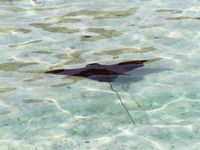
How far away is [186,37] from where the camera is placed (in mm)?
6902

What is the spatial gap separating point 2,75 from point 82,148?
→ 2.13 metres

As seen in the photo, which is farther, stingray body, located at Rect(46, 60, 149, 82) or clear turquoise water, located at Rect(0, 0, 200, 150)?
stingray body, located at Rect(46, 60, 149, 82)

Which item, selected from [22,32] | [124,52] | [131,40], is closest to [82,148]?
[124,52]

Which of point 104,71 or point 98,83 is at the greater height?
point 104,71

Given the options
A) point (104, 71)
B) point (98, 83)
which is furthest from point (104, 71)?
point (98, 83)

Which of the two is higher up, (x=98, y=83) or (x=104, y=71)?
(x=104, y=71)

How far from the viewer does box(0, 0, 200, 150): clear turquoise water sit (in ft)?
14.2

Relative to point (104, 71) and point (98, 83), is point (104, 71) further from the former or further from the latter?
point (98, 83)

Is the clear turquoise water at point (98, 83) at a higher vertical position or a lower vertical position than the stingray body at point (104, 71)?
lower

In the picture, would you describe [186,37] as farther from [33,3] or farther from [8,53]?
[33,3]

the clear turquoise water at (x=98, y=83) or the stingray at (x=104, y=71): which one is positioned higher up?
the stingray at (x=104, y=71)

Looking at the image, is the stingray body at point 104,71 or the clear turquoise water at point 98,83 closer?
the clear turquoise water at point 98,83

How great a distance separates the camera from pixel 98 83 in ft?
17.9

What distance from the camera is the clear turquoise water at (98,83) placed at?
432 centimetres
